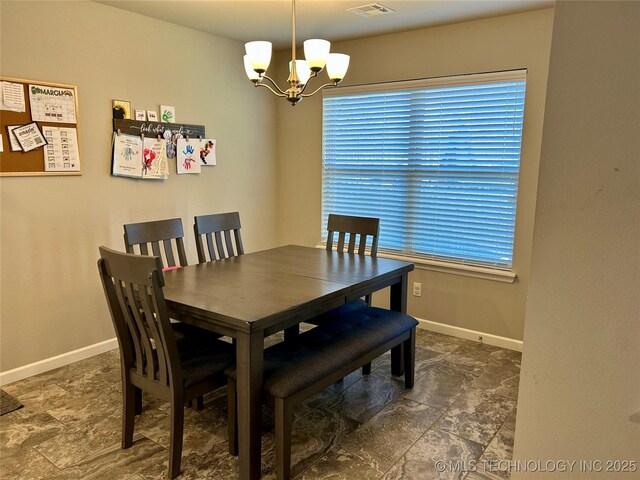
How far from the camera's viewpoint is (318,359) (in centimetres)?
217

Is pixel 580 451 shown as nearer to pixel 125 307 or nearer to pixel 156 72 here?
pixel 125 307

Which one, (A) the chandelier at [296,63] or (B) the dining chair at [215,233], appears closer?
(A) the chandelier at [296,63]

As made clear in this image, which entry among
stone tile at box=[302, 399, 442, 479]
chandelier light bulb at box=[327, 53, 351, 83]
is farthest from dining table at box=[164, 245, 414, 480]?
chandelier light bulb at box=[327, 53, 351, 83]

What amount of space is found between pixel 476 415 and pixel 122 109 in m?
3.03

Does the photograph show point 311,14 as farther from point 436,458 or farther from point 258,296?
point 436,458

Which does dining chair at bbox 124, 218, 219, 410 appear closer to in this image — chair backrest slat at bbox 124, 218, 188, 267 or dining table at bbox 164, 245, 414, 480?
chair backrest slat at bbox 124, 218, 188, 267

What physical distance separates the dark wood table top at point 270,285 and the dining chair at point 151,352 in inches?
6.6

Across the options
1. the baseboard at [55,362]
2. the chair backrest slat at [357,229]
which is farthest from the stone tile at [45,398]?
the chair backrest slat at [357,229]

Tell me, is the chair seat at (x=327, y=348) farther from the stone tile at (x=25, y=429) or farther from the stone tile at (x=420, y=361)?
the stone tile at (x=25, y=429)

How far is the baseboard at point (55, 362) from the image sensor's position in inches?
113

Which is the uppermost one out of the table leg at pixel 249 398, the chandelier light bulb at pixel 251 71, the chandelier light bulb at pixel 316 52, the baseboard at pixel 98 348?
the chandelier light bulb at pixel 316 52

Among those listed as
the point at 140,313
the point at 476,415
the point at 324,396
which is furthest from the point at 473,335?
the point at 140,313

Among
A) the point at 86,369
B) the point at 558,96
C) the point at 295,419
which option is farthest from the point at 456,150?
the point at 86,369

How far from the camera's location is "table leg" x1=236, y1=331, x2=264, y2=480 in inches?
73.2
